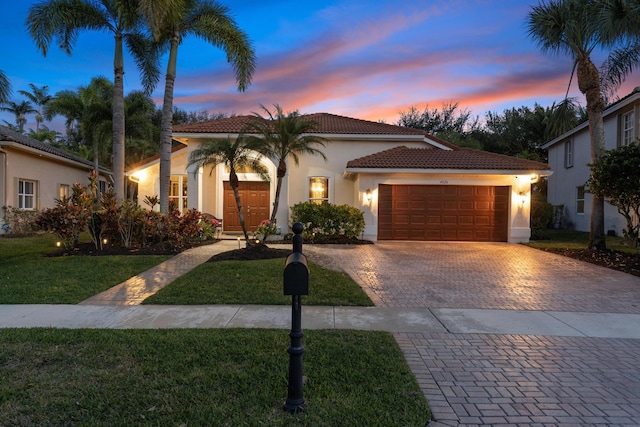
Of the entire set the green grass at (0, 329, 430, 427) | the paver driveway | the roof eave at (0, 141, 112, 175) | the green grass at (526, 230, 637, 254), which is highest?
the roof eave at (0, 141, 112, 175)

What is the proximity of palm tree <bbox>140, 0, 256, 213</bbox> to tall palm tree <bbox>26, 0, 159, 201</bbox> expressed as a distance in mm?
1239

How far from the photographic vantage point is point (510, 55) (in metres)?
16.0

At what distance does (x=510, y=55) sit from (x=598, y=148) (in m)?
5.81

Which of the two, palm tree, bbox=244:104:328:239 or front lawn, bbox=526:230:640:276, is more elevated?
palm tree, bbox=244:104:328:239

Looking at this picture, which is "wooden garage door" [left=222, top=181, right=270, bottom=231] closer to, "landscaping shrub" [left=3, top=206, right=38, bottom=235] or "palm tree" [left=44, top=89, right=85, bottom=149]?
"landscaping shrub" [left=3, top=206, right=38, bottom=235]

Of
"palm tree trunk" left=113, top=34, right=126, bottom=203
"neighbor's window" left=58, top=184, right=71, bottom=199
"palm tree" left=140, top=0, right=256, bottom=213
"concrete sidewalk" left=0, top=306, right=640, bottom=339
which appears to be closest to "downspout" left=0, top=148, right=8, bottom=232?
"neighbor's window" left=58, top=184, right=71, bottom=199

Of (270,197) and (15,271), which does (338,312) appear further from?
(270,197)

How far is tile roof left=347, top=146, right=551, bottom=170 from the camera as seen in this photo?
14906mm

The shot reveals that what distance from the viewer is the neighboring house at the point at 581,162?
16.5m

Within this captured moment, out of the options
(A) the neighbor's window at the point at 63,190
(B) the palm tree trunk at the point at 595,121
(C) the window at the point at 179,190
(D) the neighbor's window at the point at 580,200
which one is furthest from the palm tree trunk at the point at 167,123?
(D) the neighbor's window at the point at 580,200

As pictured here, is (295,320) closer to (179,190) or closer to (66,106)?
(179,190)

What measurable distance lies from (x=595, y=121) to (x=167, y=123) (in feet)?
46.8

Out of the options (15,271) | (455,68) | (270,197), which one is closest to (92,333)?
(15,271)

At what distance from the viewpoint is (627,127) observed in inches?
660
